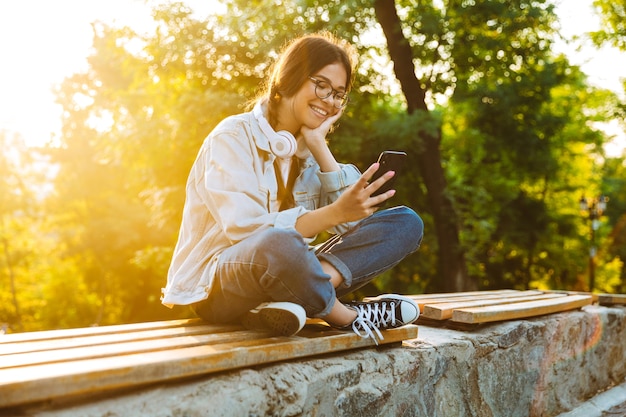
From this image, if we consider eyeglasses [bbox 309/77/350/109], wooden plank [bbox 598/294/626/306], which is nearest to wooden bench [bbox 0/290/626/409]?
eyeglasses [bbox 309/77/350/109]

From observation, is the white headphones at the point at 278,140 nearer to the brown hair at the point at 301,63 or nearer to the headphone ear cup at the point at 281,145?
the headphone ear cup at the point at 281,145

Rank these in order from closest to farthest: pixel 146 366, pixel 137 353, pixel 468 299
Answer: pixel 146 366
pixel 137 353
pixel 468 299

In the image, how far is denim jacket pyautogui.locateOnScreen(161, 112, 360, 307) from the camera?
2.11 meters

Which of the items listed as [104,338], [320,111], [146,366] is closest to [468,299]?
[320,111]

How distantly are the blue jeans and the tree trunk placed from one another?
6.87m

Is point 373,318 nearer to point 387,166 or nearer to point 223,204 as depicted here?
point 387,166

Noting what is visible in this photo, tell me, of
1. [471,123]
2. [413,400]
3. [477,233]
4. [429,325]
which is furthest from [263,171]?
[471,123]

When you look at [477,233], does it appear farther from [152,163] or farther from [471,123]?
[152,163]

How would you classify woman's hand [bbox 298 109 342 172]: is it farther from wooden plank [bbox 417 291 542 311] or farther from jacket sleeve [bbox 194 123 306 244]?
wooden plank [bbox 417 291 542 311]

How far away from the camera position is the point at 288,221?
7.05ft

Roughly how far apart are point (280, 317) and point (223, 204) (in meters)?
0.47

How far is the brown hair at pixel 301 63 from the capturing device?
8.27 feet

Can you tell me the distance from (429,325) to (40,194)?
2464cm

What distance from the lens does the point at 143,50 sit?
10.8 meters
